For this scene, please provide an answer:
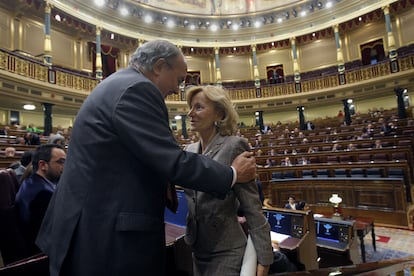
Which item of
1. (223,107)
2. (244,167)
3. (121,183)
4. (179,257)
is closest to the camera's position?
(121,183)

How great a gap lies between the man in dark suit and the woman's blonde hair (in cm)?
29

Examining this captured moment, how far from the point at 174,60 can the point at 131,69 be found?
7.1 inches

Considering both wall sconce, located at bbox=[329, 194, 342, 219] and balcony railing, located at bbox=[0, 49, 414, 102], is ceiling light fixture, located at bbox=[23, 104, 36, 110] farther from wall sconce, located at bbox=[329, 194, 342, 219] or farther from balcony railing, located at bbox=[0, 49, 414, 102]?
wall sconce, located at bbox=[329, 194, 342, 219]

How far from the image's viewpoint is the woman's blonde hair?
1.21 metres

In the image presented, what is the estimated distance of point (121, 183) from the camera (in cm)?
91

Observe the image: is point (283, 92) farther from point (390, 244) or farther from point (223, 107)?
point (223, 107)

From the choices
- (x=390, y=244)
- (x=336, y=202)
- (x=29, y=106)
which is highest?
(x=29, y=106)

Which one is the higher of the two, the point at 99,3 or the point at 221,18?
the point at 221,18

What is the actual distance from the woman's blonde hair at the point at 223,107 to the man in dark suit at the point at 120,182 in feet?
0.95

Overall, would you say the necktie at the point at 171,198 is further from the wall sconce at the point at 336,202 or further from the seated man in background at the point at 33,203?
the wall sconce at the point at 336,202

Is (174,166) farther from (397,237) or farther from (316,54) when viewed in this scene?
(316,54)

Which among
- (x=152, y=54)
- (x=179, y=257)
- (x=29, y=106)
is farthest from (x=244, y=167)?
(x=29, y=106)

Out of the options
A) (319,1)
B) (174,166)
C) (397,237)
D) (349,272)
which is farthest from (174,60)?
(319,1)

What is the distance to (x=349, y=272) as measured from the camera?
103 cm
